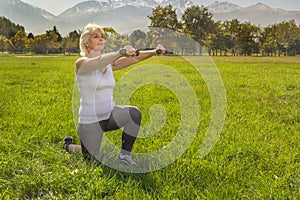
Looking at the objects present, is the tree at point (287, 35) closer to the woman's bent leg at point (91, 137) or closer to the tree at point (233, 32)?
the tree at point (233, 32)

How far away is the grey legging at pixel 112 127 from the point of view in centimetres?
394

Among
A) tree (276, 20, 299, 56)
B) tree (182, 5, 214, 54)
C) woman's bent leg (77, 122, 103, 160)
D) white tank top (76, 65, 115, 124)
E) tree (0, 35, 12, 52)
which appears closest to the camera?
white tank top (76, 65, 115, 124)

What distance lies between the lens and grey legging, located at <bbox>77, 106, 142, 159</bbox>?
3941mm

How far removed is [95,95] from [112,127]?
474 millimetres

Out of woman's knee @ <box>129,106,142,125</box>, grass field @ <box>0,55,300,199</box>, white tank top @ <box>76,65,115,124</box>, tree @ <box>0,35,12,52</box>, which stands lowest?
grass field @ <box>0,55,300,199</box>

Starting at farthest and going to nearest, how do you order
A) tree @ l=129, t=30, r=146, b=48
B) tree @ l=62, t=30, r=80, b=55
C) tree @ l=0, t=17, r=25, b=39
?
tree @ l=0, t=17, r=25, b=39 → tree @ l=62, t=30, r=80, b=55 → tree @ l=129, t=30, r=146, b=48

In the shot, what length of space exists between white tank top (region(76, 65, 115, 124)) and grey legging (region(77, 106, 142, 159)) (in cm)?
8

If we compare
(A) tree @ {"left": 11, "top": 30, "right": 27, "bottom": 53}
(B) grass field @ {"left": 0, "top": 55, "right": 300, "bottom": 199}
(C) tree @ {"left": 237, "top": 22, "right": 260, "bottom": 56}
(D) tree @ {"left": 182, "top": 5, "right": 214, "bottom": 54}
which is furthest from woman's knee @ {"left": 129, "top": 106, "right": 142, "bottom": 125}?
(A) tree @ {"left": 11, "top": 30, "right": 27, "bottom": 53}

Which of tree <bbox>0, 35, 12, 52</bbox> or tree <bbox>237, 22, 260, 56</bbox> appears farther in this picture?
tree <bbox>0, 35, 12, 52</bbox>

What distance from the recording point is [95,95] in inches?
152

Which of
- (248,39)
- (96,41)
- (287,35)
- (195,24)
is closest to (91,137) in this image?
(96,41)

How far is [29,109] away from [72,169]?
135 inches

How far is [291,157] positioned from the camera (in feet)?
13.5

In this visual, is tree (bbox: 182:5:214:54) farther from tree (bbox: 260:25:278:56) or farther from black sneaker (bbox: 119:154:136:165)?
tree (bbox: 260:25:278:56)
